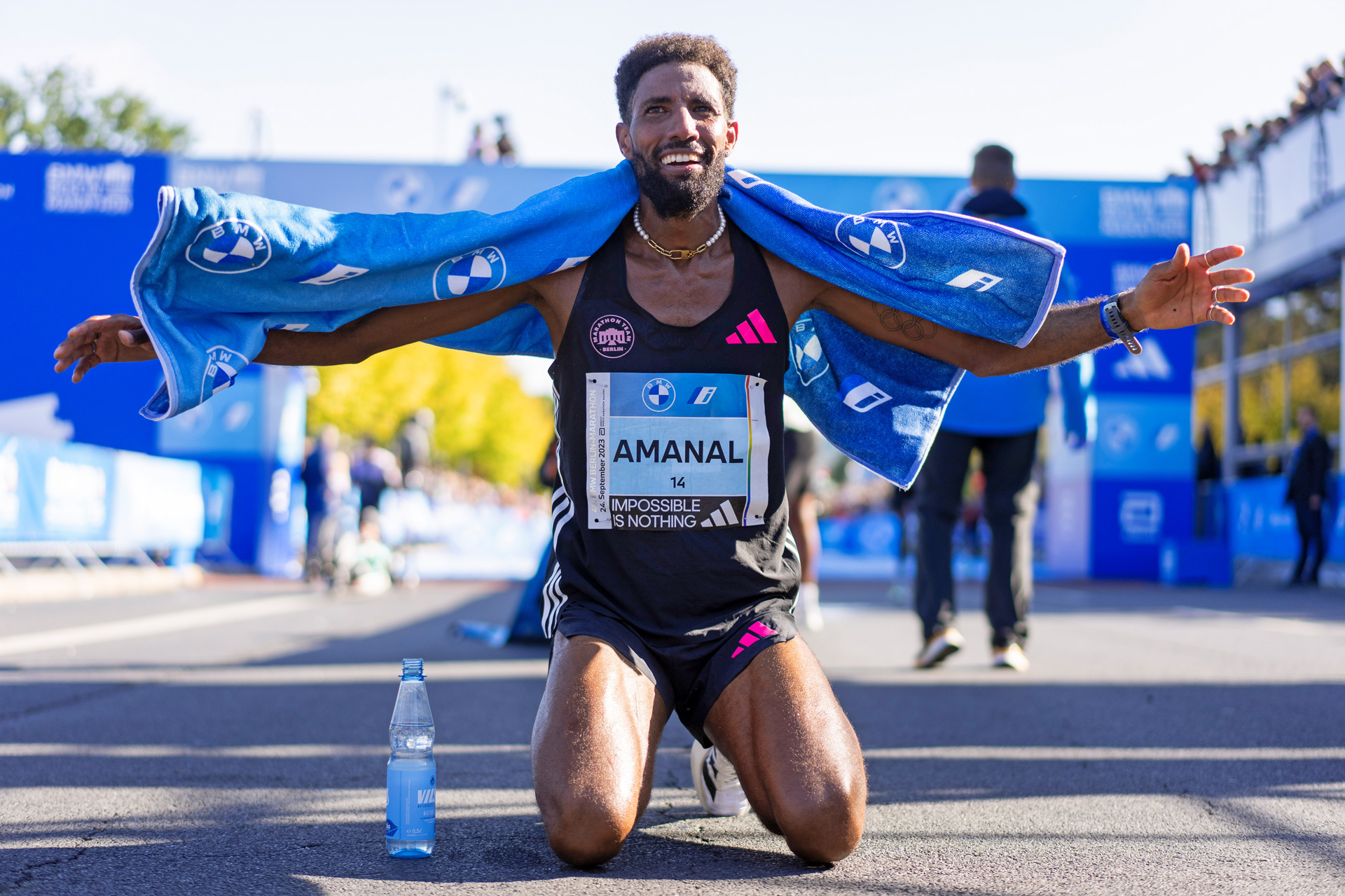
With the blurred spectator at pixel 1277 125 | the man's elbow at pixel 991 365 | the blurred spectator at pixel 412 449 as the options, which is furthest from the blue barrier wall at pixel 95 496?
the blurred spectator at pixel 1277 125

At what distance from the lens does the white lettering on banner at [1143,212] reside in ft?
52.6

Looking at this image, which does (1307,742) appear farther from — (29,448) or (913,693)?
(29,448)

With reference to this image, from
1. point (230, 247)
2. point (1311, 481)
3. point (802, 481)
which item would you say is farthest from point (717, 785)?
point (1311, 481)

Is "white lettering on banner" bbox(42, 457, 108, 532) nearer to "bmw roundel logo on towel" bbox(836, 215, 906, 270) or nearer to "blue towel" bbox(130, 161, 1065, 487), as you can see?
"blue towel" bbox(130, 161, 1065, 487)

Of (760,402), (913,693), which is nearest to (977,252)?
(760,402)

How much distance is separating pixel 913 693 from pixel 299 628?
212 inches

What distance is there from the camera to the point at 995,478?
6.07 meters

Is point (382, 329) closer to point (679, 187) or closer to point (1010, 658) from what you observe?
point (679, 187)

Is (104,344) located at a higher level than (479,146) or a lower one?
lower

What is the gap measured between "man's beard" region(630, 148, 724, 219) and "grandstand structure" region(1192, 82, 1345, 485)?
56.6ft

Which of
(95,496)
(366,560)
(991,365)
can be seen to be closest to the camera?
(991,365)

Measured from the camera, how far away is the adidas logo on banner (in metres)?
2.93

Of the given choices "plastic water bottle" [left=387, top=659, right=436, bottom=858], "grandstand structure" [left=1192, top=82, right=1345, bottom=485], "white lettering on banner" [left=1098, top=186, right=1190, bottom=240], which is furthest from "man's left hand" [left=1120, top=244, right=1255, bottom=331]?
"grandstand structure" [left=1192, top=82, right=1345, bottom=485]

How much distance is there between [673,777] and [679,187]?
1.83 metres
